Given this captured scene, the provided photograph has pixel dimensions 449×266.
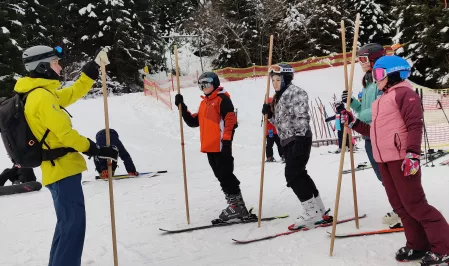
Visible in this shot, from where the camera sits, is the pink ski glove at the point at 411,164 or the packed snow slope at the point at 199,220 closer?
the pink ski glove at the point at 411,164

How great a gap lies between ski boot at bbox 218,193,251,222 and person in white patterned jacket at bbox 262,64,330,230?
86 centimetres

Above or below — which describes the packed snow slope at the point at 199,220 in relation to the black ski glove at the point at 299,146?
below

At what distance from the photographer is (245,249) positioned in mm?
4336

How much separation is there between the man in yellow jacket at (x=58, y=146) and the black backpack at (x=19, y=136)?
4cm

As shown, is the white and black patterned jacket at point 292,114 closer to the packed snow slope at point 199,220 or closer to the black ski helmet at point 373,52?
the black ski helmet at point 373,52

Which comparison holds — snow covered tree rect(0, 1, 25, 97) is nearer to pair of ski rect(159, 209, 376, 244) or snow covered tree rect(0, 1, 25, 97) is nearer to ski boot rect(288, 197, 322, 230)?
pair of ski rect(159, 209, 376, 244)

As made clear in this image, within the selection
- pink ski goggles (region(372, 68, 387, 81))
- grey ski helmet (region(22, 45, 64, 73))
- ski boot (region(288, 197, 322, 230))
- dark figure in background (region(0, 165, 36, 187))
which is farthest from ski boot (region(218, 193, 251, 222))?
dark figure in background (region(0, 165, 36, 187))

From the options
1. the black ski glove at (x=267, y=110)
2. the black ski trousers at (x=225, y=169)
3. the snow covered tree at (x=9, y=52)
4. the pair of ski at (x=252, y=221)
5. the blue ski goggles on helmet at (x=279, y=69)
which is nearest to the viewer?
the pair of ski at (x=252, y=221)

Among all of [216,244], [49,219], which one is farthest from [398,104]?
[49,219]

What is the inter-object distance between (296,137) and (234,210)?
1415 millimetres

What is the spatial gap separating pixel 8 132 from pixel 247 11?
35497mm

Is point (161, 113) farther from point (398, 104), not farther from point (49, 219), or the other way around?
point (398, 104)

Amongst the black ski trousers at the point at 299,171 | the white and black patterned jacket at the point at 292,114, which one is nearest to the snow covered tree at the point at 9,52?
the white and black patterned jacket at the point at 292,114

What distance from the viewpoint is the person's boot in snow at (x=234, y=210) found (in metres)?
5.45
